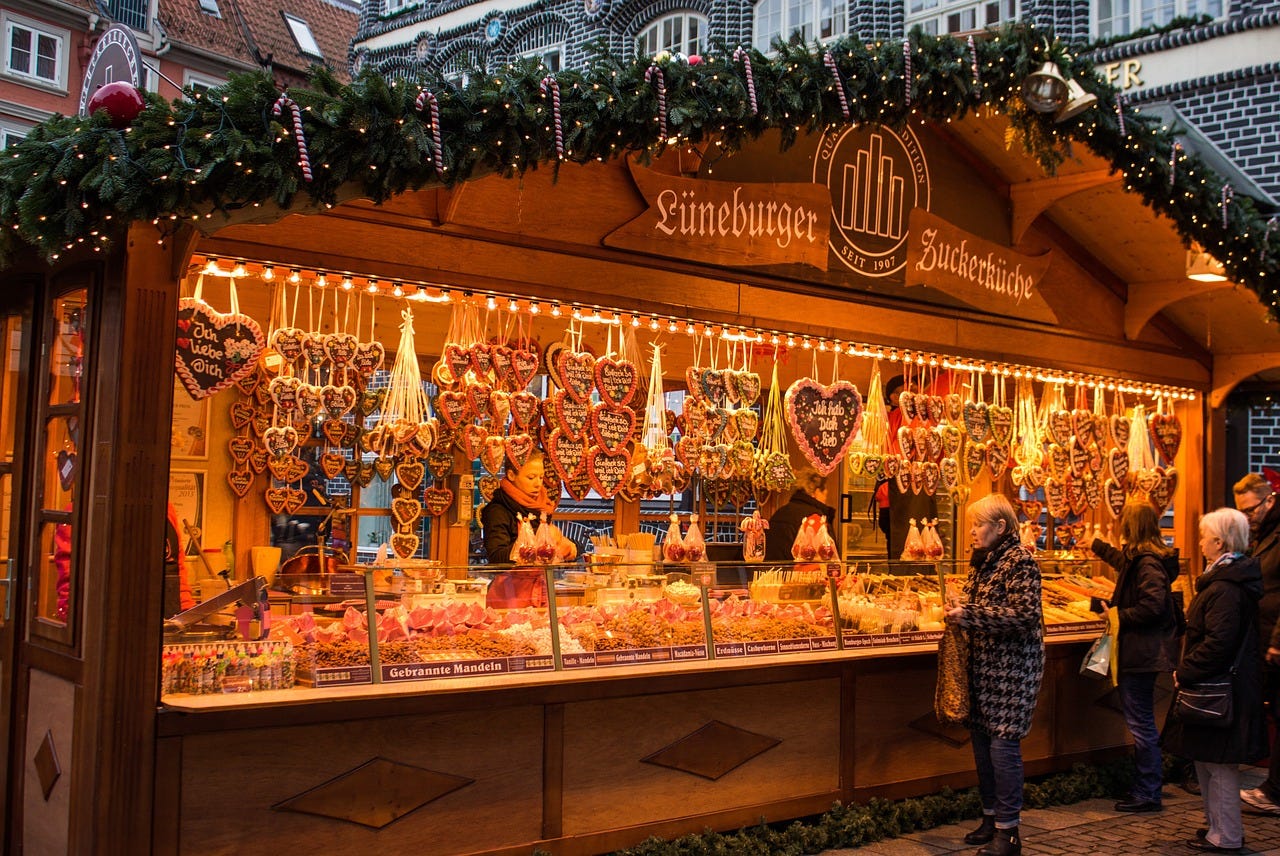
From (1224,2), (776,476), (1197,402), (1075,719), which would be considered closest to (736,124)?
(776,476)

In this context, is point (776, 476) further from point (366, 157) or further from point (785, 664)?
point (366, 157)

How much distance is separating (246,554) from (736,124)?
12.5ft

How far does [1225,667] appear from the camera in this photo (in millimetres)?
5934

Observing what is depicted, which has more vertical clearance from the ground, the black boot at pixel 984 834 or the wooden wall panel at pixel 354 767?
the wooden wall panel at pixel 354 767

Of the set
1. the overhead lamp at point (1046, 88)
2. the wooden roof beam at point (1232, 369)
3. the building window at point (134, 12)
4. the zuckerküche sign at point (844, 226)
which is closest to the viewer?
the zuckerküche sign at point (844, 226)

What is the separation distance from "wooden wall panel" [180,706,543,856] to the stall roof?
1.91 meters

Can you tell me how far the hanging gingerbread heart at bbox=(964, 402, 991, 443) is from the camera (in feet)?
25.3

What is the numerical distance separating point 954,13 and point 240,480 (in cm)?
1507

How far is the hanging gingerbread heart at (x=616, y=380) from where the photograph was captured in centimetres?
616

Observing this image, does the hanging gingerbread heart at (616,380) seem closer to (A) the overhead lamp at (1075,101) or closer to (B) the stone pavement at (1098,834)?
(B) the stone pavement at (1098,834)

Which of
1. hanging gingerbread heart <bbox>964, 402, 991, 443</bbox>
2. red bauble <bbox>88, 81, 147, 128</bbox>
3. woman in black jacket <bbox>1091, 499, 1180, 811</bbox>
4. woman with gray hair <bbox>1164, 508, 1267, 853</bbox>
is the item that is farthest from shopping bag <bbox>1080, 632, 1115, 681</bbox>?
red bauble <bbox>88, 81, 147, 128</bbox>

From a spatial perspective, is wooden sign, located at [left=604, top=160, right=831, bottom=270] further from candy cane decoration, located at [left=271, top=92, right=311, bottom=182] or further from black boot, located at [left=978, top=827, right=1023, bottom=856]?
black boot, located at [left=978, top=827, right=1023, bottom=856]

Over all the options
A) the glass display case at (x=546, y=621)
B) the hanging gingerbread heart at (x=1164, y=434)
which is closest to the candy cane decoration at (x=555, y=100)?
the glass display case at (x=546, y=621)

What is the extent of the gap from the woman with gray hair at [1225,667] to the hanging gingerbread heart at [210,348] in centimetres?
460
